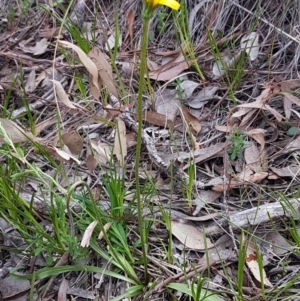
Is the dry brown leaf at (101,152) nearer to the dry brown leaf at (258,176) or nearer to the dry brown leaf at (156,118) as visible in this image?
the dry brown leaf at (156,118)

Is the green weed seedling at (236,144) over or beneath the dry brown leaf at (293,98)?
beneath

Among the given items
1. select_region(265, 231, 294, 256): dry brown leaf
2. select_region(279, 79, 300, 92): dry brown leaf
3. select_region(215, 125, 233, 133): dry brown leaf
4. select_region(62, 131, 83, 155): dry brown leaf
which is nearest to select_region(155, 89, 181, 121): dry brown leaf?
select_region(215, 125, 233, 133): dry brown leaf

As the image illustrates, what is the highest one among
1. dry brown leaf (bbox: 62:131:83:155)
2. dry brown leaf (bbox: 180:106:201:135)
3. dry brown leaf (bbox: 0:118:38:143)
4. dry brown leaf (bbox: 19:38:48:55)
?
dry brown leaf (bbox: 0:118:38:143)

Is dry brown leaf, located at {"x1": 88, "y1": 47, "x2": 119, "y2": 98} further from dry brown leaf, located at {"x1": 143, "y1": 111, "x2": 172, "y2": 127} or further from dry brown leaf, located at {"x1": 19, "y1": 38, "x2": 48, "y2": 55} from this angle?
dry brown leaf, located at {"x1": 19, "y1": 38, "x2": 48, "y2": 55}

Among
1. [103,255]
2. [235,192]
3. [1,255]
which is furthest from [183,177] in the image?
[1,255]

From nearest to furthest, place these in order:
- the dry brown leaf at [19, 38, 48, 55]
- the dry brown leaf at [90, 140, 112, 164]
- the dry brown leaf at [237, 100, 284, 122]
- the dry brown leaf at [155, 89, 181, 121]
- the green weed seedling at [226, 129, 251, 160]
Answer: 1. the dry brown leaf at [90, 140, 112, 164]
2. the green weed seedling at [226, 129, 251, 160]
3. the dry brown leaf at [237, 100, 284, 122]
4. the dry brown leaf at [155, 89, 181, 121]
5. the dry brown leaf at [19, 38, 48, 55]

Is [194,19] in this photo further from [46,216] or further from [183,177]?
[46,216]

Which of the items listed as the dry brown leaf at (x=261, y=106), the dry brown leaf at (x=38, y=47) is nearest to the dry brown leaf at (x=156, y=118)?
the dry brown leaf at (x=261, y=106)

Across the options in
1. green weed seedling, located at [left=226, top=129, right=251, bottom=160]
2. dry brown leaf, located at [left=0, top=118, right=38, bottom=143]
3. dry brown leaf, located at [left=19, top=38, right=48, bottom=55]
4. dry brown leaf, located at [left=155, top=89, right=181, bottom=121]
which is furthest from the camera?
dry brown leaf, located at [left=19, top=38, right=48, bottom=55]
